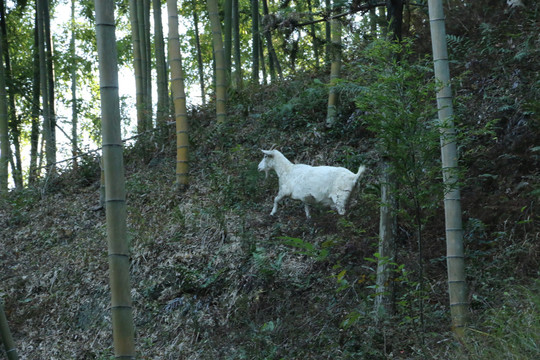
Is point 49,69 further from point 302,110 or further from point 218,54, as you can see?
point 302,110

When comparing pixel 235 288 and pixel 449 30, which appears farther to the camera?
pixel 449 30

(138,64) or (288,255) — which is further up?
(138,64)

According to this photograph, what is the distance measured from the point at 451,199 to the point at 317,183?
2793mm

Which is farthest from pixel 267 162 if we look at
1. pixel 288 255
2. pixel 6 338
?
pixel 6 338

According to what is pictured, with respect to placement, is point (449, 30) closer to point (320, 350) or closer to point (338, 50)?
point (338, 50)

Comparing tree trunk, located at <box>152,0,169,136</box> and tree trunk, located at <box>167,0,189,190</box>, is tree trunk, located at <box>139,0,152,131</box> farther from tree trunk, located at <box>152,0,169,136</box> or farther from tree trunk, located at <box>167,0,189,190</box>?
tree trunk, located at <box>167,0,189,190</box>

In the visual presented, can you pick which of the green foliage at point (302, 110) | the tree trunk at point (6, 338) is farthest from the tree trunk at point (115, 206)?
the green foliage at point (302, 110)

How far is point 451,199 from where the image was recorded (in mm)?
5320

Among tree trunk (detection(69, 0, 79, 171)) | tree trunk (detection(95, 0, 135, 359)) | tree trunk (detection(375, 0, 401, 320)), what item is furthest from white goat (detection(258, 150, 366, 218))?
tree trunk (detection(69, 0, 79, 171))

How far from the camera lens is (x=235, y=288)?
756 centimetres

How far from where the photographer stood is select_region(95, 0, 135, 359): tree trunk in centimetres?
411

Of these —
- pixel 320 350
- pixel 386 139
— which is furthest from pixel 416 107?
pixel 320 350

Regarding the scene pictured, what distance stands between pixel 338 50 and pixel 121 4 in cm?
1307

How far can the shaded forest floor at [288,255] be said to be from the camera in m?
5.80
